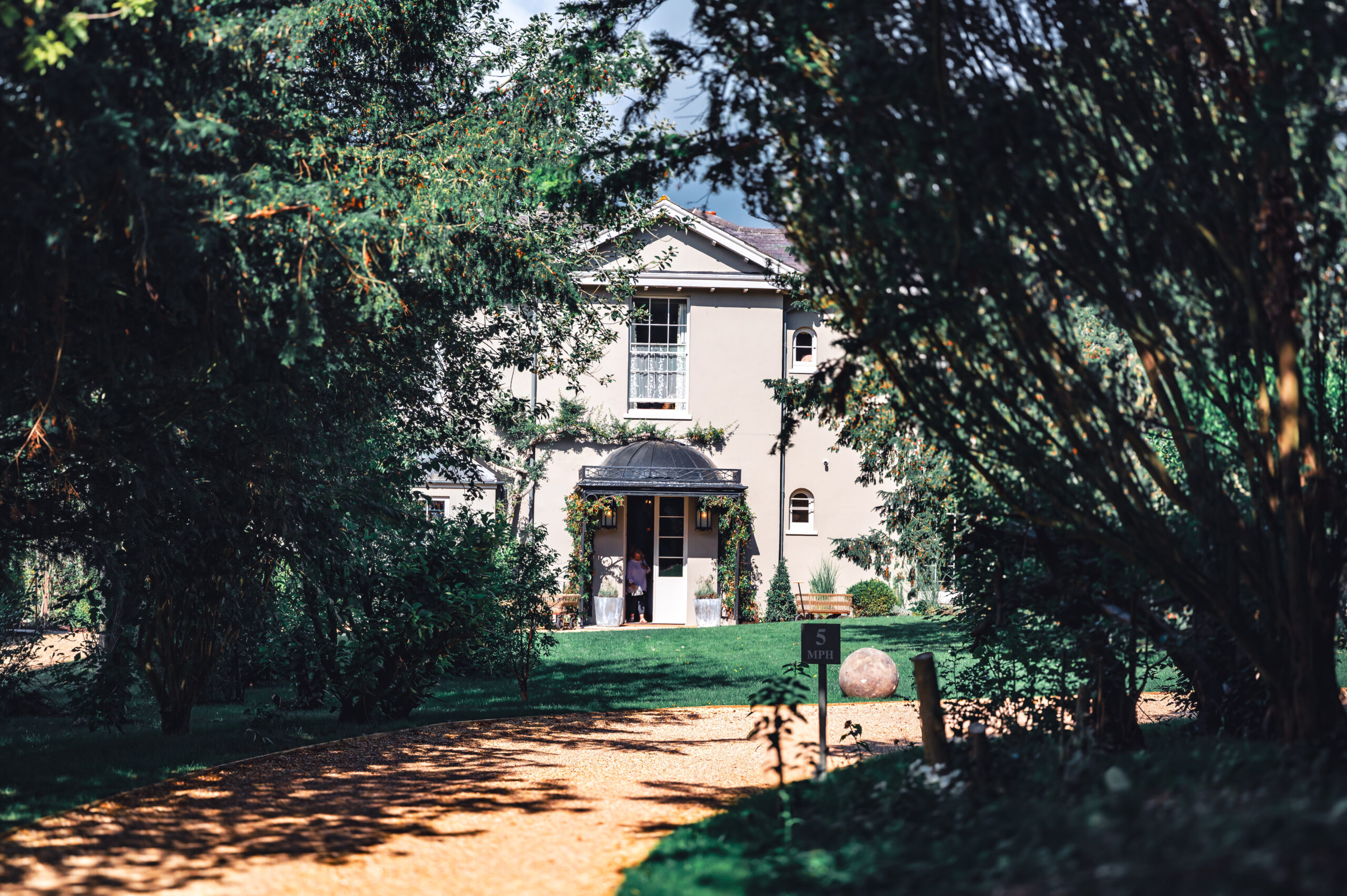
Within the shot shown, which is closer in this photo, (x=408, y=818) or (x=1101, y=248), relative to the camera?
(x=1101, y=248)

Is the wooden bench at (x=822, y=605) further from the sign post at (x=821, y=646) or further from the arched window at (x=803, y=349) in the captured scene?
the sign post at (x=821, y=646)

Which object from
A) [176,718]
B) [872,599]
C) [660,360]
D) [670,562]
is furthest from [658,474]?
[176,718]

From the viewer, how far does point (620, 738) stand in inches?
427

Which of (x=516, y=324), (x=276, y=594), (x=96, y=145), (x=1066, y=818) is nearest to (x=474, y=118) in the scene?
(x=516, y=324)

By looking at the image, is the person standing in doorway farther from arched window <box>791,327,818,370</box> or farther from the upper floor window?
arched window <box>791,327,818,370</box>

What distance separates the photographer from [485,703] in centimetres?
1351

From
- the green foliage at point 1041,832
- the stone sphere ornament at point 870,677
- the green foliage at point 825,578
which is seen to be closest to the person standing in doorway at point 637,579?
the green foliage at point 825,578

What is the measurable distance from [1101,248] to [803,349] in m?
19.2

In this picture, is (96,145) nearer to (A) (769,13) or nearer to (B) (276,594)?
(A) (769,13)

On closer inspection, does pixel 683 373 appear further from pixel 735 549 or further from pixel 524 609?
pixel 524 609

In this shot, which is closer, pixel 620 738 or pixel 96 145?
pixel 96 145

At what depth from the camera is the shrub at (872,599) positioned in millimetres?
22969

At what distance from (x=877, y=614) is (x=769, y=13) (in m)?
18.1

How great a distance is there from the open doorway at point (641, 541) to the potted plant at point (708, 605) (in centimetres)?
118
